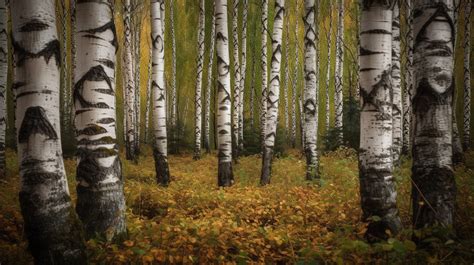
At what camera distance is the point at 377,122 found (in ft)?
11.7

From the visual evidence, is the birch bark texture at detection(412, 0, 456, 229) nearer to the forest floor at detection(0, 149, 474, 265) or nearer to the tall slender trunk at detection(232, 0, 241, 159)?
the forest floor at detection(0, 149, 474, 265)

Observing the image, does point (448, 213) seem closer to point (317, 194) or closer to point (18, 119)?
point (317, 194)

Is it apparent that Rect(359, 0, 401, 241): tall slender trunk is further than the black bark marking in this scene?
Yes

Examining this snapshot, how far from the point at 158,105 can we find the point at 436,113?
648cm

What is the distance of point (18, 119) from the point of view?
8.13 ft

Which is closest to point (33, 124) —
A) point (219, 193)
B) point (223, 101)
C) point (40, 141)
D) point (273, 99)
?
point (40, 141)

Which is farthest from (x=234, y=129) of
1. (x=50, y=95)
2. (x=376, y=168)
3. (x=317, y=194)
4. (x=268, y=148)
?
(x=50, y=95)

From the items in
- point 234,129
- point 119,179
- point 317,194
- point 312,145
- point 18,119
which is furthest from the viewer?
point 234,129

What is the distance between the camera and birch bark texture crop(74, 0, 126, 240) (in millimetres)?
3229

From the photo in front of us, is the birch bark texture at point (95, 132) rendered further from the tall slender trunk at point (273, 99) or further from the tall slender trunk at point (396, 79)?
the tall slender trunk at point (396, 79)

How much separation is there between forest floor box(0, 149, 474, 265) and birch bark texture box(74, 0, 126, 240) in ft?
1.07

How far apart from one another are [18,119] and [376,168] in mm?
3672

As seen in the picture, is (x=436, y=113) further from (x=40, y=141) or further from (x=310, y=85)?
(x=310, y=85)

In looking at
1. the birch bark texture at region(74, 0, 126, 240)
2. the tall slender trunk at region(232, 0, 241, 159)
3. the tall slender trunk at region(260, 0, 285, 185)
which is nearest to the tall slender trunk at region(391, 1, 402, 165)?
the tall slender trunk at region(260, 0, 285, 185)
